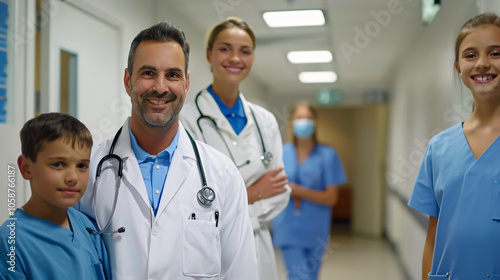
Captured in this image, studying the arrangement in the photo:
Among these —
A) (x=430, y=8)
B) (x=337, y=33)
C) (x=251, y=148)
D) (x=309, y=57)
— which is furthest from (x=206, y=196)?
(x=309, y=57)

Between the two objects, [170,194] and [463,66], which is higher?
[463,66]

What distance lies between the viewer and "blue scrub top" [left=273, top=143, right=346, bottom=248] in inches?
119

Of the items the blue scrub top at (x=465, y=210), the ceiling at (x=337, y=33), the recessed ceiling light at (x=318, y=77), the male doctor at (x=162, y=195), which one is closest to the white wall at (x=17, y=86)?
the male doctor at (x=162, y=195)

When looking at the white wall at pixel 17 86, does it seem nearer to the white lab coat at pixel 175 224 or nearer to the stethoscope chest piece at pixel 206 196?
the white lab coat at pixel 175 224

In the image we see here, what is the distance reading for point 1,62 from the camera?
1544 mm

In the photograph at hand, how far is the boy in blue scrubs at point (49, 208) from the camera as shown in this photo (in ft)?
3.20

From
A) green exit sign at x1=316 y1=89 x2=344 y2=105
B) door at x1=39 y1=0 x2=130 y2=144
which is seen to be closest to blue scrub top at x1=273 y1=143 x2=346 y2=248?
door at x1=39 y1=0 x2=130 y2=144

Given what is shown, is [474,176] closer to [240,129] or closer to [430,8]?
[240,129]

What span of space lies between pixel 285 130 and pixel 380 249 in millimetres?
2605

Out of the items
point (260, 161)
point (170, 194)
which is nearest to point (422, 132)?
point (260, 161)

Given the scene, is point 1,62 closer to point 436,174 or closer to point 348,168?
point 436,174

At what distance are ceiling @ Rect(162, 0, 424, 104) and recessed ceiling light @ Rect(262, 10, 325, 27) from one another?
0.06 meters

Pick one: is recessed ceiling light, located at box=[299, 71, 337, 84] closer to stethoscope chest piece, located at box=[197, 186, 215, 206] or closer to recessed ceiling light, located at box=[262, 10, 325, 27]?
recessed ceiling light, located at box=[262, 10, 325, 27]

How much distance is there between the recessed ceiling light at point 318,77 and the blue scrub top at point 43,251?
5.16 m
